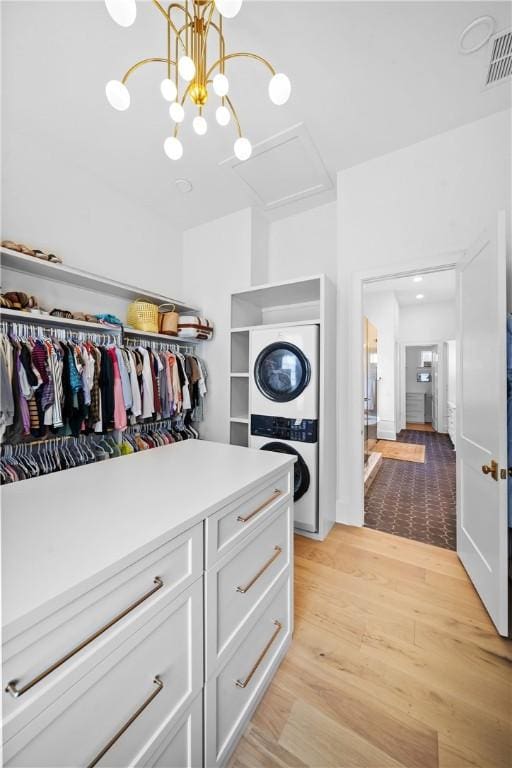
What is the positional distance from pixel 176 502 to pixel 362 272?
2452mm

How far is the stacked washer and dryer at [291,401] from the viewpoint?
2.43 meters

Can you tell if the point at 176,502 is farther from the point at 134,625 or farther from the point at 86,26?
the point at 86,26

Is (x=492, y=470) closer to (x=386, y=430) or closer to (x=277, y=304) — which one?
(x=277, y=304)

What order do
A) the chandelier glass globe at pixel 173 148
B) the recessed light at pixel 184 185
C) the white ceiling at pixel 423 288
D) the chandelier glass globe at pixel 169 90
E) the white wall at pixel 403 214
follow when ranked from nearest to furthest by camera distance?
the chandelier glass globe at pixel 169 90 → the chandelier glass globe at pixel 173 148 → the white wall at pixel 403 214 → the recessed light at pixel 184 185 → the white ceiling at pixel 423 288

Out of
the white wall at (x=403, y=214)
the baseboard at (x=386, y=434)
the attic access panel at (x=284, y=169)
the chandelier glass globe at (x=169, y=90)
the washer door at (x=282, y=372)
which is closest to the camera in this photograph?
the chandelier glass globe at (x=169, y=90)

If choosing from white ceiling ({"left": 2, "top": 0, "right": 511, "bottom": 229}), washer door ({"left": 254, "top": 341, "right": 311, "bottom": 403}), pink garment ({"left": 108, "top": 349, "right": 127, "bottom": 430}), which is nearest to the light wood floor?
washer door ({"left": 254, "top": 341, "right": 311, "bottom": 403})

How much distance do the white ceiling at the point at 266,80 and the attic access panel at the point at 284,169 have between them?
8 cm

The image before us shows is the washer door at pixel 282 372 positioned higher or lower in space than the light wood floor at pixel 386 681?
higher

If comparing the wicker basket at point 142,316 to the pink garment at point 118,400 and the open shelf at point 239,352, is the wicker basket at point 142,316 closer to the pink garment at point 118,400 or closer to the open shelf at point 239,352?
the pink garment at point 118,400

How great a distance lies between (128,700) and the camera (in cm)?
67

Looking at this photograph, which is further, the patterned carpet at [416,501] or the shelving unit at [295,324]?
the patterned carpet at [416,501]

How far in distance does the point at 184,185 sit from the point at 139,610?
10.6 feet

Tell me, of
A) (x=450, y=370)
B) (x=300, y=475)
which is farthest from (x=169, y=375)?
(x=450, y=370)

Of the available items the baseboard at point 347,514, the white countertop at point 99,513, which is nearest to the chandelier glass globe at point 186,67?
the white countertop at point 99,513
